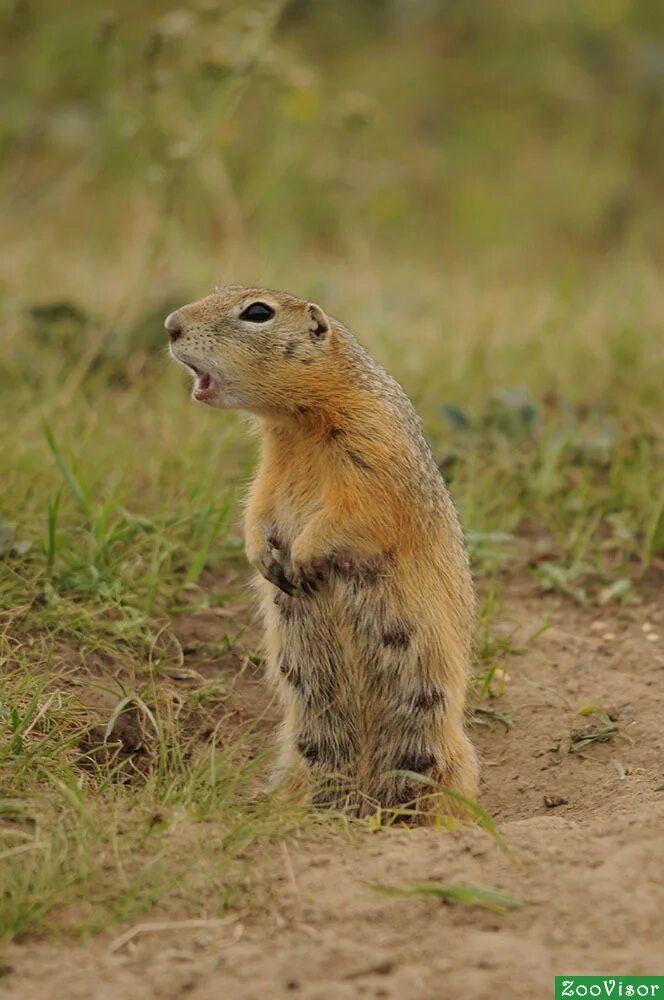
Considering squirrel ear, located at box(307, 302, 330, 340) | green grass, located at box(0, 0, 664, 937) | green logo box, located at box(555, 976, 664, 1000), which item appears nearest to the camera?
green logo box, located at box(555, 976, 664, 1000)

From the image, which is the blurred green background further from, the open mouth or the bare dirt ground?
the bare dirt ground

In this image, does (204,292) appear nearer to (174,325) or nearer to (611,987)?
(174,325)

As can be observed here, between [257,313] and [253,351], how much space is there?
118mm

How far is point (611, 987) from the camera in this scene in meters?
2.61

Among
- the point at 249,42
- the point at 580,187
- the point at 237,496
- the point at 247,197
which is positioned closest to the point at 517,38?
the point at 580,187

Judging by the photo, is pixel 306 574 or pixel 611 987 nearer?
pixel 611 987

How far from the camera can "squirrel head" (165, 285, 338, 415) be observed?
3.87 meters

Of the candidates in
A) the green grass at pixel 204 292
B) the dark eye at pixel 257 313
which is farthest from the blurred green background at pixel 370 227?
the dark eye at pixel 257 313

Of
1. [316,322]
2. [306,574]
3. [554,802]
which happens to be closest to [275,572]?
[306,574]

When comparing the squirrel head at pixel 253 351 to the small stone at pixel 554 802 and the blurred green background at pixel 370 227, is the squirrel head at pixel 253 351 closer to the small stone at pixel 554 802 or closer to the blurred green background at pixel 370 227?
the blurred green background at pixel 370 227

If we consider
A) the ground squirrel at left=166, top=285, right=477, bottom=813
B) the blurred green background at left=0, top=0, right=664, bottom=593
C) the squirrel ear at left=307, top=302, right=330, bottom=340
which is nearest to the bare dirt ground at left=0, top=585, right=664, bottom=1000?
the ground squirrel at left=166, top=285, right=477, bottom=813

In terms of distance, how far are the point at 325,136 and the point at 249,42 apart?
13.9 feet

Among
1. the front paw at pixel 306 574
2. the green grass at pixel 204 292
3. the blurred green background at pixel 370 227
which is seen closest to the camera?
the green grass at pixel 204 292

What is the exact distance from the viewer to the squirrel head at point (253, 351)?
3.87 meters
